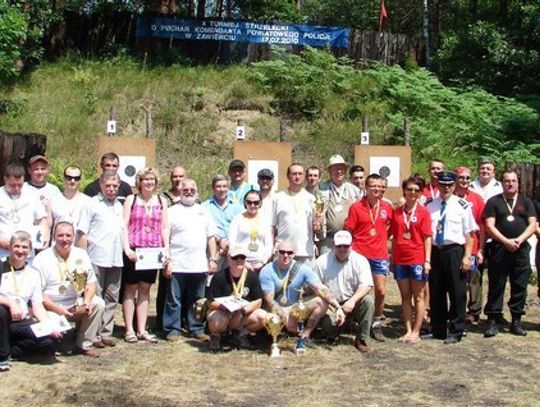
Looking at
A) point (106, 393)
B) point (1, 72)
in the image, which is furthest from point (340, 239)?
point (1, 72)

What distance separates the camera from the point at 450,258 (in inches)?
324

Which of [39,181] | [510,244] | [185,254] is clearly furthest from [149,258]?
[510,244]

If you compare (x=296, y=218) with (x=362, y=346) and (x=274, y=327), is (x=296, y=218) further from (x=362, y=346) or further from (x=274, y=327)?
(x=362, y=346)

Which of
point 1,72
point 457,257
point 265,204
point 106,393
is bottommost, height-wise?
point 106,393

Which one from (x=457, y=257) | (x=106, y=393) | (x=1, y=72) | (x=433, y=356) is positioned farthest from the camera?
(x=1, y=72)

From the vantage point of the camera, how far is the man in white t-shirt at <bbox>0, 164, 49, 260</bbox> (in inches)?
291

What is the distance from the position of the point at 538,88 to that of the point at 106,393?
54.5 ft

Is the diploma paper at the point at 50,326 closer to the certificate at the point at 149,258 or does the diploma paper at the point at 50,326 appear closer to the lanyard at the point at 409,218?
the certificate at the point at 149,258

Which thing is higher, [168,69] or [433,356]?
[168,69]

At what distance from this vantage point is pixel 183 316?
850 cm

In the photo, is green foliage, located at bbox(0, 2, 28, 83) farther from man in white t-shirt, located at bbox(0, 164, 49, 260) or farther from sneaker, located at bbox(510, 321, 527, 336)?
sneaker, located at bbox(510, 321, 527, 336)

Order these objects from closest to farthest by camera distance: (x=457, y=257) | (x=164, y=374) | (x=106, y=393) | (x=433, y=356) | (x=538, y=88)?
(x=106, y=393) < (x=164, y=374) < (x=433, y=356) < (x=457, y=257) < (x=538, y=88)

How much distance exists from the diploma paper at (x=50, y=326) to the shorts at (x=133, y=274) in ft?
3.30

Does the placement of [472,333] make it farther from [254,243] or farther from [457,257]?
[254,243]
